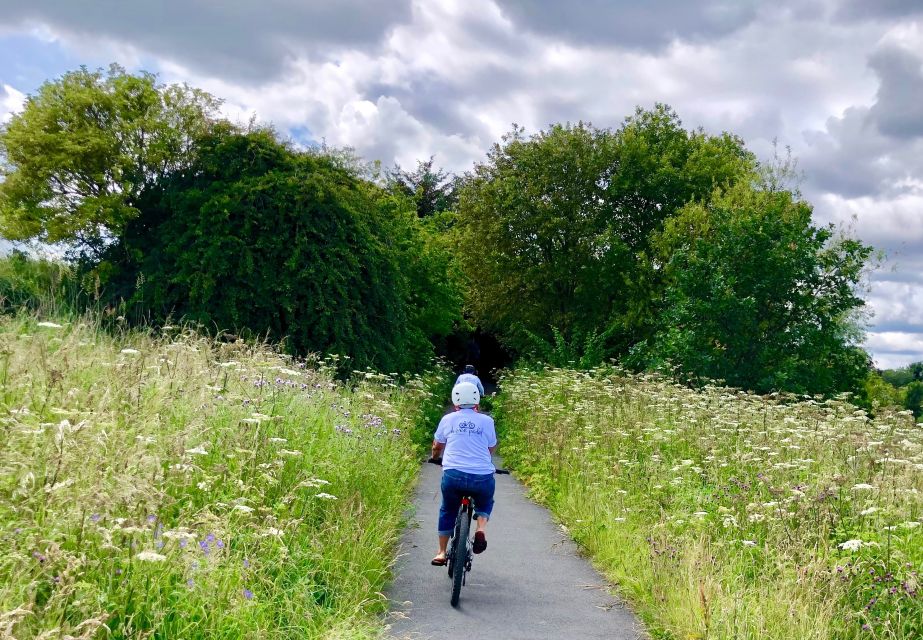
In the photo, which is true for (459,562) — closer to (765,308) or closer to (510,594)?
(510,594)

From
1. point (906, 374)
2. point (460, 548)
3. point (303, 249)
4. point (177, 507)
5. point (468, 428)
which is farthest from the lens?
point (906, 374)

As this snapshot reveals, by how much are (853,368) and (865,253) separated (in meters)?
3.49

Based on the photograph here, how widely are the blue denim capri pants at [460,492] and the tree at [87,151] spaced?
18.6 metres

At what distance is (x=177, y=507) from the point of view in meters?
5.57

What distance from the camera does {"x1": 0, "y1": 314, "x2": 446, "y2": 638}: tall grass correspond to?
3938 millimetres

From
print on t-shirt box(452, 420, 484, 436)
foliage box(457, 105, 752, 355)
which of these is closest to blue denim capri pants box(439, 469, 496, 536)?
print on t-shirt box(452, 420, 484, 436)

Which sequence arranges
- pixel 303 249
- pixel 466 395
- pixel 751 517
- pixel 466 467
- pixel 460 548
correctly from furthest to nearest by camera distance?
pixel 303 249 < pixel 466 395 < pixel 466 467 < pixel 460 548 < pixel 751 517

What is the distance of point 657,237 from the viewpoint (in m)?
30.6

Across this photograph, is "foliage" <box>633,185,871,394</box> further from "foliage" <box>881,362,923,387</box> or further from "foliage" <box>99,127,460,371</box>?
"foliage" <box>881,362,923,387</box>

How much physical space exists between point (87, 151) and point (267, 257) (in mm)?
7794

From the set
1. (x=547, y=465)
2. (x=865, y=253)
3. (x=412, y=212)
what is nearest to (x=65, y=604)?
(x=547, y=465)

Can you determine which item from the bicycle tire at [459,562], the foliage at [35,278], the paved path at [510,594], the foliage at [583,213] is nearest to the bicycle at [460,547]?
the bicycle tire at [459,562]

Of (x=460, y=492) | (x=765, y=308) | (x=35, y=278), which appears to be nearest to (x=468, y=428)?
(x=460, y=492)

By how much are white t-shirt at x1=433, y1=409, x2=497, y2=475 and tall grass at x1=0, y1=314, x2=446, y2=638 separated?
105 centimetres
